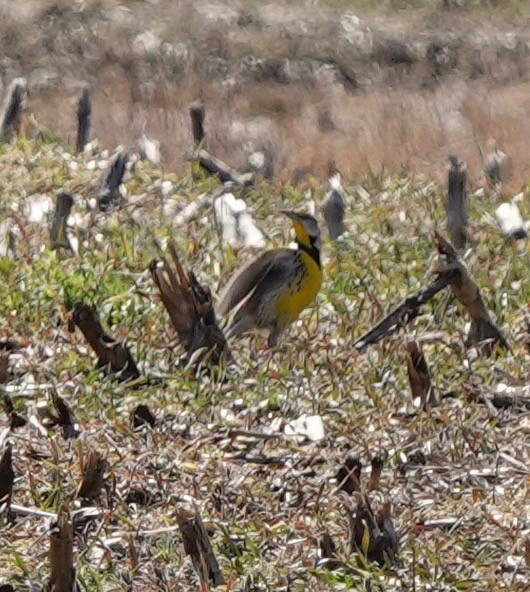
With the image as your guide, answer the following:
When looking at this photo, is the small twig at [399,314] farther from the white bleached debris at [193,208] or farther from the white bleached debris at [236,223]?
the white bleached debris at [193,208]

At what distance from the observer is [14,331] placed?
7.09m

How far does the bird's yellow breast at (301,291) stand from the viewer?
720 cm

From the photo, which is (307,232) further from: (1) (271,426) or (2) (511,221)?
(1) (271,426)

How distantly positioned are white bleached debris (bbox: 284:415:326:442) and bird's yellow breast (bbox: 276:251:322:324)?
114 centimetres

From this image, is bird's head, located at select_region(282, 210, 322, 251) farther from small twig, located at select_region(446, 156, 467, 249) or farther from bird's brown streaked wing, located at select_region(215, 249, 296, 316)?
small twig, located at select_region(446, 156, 467, 249)

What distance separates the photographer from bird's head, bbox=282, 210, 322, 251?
25.1 feet

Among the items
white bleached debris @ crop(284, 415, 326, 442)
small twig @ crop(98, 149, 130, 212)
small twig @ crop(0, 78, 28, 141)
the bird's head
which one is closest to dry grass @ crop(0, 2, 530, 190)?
small twig @ crop(0, 78, 28, 141)

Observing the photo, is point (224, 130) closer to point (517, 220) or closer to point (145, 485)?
point (517, 220)

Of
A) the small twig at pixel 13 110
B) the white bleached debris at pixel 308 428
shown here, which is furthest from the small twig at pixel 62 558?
the small twig at pixel 13 110

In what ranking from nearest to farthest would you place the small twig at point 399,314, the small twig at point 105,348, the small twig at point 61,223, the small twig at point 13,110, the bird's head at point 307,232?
the small twig at point 105,348
the small twig at point 399,314
the bird's head at point 307,232
the small twig at point 61,223
the small twig at point 13,110

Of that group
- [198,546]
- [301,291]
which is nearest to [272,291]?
[301,291]

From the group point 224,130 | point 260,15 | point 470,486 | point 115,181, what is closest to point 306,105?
point 224,130

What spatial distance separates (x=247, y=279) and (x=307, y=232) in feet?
1.55

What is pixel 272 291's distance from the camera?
726 cm
